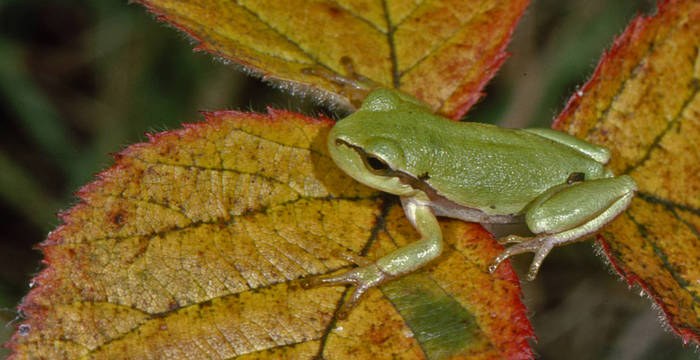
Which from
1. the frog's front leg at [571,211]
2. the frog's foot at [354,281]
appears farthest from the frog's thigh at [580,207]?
the frog's foot at [354,281]

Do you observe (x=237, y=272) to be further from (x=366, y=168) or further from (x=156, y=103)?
(x=156, y=103)

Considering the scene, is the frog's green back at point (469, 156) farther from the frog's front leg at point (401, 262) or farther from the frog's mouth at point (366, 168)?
the frog's front leg at point (401, 262)

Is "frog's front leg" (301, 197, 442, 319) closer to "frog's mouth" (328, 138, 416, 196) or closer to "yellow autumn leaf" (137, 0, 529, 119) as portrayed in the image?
"frog's mouth" (328, 138, 416, 196)

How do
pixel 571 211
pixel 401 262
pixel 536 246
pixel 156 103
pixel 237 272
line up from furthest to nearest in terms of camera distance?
pixel 156 103
pixel 536 246
pixel 571 211
pixel 401 262
pixel 237 272

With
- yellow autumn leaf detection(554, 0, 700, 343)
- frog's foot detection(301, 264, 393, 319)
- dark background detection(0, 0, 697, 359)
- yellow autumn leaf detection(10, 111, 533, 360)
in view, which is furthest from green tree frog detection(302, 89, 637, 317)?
dark background detection(0, 0, 697, 359)

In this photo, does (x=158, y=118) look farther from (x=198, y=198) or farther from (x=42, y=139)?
(x=198, y=198)

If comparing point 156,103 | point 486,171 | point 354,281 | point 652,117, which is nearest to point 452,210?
point 486,171

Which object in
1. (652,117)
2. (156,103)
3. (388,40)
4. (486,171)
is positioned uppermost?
(652,117)
